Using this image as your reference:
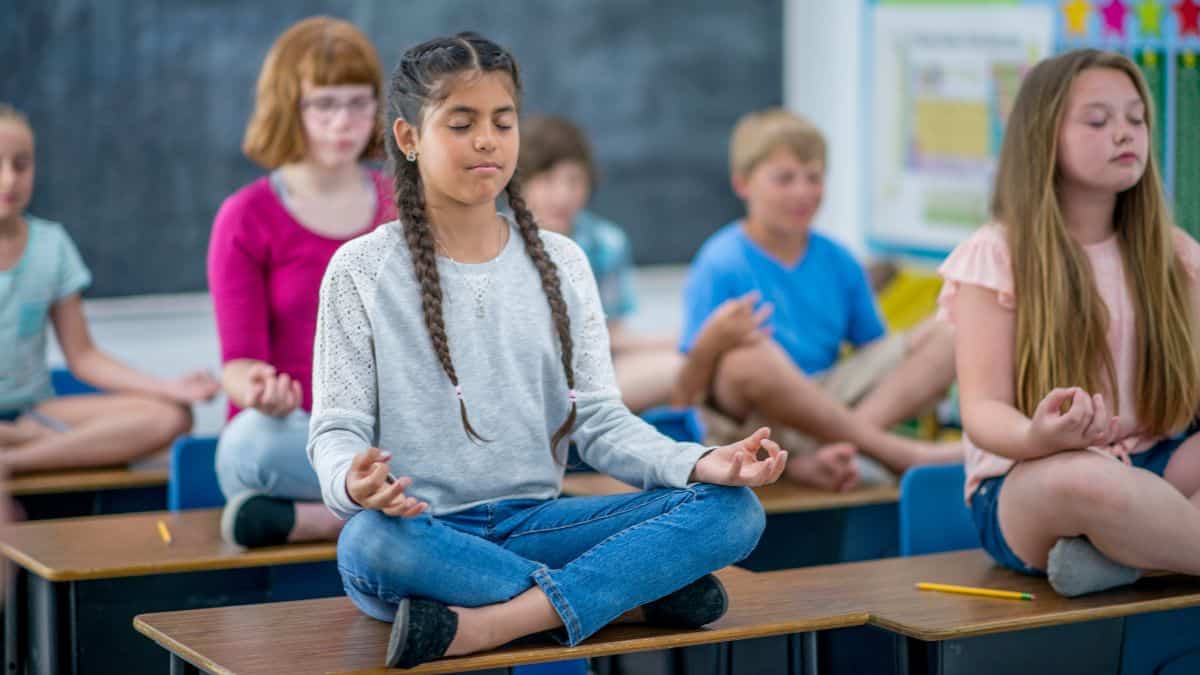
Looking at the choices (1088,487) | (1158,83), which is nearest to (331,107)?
(1088,487)

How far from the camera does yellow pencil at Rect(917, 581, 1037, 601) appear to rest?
245 centimetres

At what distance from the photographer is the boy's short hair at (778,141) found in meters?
3.96

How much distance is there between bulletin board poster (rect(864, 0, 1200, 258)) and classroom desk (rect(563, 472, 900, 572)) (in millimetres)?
1115

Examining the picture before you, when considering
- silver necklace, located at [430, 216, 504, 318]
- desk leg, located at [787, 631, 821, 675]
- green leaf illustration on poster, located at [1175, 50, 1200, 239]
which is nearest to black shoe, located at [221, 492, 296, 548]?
silver necklace, located at [430, 216, 504, 318]

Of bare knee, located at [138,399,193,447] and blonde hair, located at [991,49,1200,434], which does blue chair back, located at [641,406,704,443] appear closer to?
blonde hair, located at [991,49,1200,434]

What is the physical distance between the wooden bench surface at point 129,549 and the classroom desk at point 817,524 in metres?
0.64

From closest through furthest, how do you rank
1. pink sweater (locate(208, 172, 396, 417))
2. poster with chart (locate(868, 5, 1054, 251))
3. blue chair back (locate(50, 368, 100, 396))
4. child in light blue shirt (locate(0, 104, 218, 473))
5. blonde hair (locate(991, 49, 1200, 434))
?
blonde hair (locate(991, 49, 1200, 434)) → pink sweater (locate(208, 172, 396, 417)) → child in light blue shirt (locate(0, 104, 218, 473)) → blue chair back (locate(50, 368, 100, 396)) → poster with chart (locate(868, 5, 1054, 251))

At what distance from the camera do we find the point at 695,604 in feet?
7.12

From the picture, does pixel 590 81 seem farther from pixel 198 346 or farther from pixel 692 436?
pixel 692 436

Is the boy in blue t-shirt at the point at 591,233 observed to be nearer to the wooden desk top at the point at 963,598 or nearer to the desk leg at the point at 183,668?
the wooden desk top at the point at 963,598

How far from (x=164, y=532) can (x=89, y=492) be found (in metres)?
0.65

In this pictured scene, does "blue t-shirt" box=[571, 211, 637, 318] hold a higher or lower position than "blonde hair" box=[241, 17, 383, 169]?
lower

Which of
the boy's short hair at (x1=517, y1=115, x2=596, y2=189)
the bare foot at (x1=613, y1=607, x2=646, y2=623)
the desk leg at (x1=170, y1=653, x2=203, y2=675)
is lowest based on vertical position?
the desk leg at (x1=170, y1=653, x2=203, y2=675)

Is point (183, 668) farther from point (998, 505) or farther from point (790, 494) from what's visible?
point (790, 494)
